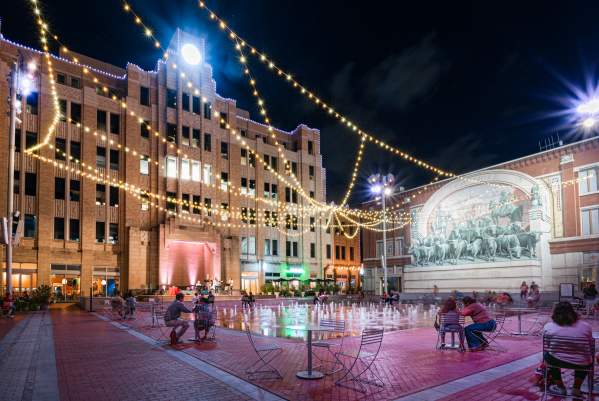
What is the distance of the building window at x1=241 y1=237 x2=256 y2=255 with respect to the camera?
157ft

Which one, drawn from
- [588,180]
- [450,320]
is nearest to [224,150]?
[588,180]

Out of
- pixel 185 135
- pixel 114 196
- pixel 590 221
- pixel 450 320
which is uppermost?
pixel 185 135

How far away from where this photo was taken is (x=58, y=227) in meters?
37.1

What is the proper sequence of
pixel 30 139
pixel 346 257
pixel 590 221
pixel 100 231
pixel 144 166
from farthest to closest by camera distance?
pixel 346 257, pixel 144 166, pixel 100 231, pixel 30 139, pixel 590 221

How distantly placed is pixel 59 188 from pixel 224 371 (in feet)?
114

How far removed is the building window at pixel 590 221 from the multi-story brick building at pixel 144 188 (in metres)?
21.7

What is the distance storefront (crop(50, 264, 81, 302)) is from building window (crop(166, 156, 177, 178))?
11270 mm

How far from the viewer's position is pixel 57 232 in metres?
37.0

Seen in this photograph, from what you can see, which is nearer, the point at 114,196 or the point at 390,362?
the point at 390,362

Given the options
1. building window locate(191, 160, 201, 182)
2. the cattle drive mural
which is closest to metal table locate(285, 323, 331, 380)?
the cattle drive mural

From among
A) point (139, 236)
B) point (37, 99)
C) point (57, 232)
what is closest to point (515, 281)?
point (139, 236)

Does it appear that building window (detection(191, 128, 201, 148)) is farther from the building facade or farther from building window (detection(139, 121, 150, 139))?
the building facade

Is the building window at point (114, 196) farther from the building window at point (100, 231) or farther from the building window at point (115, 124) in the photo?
the building window at point (115, 124)

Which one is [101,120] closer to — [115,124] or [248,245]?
[115,124]
